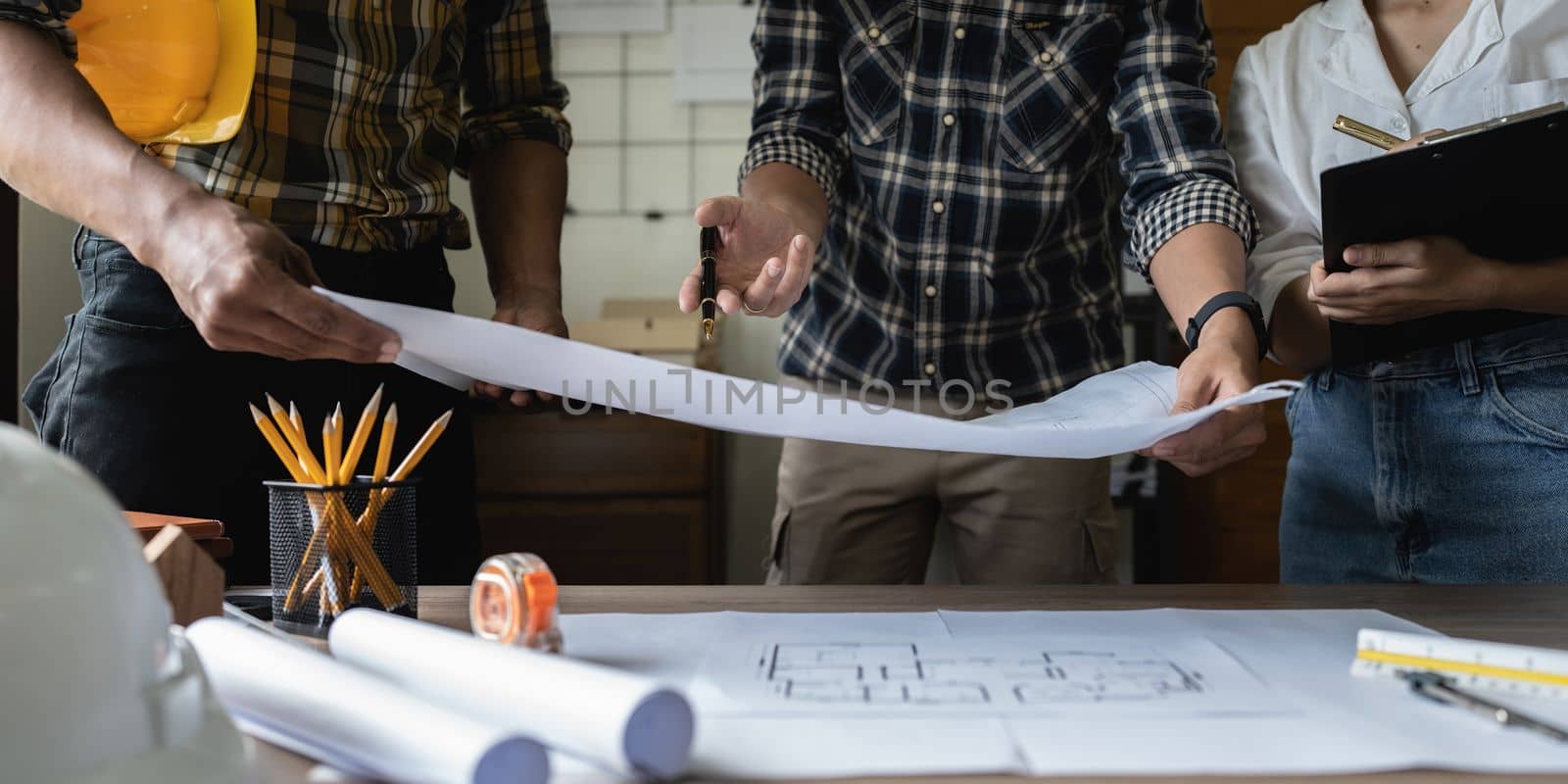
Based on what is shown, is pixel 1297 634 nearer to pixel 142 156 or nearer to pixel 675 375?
pixel 675 375

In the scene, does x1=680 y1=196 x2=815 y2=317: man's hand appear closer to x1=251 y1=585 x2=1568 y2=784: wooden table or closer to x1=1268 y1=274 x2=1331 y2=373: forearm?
x1=251 y1=585 x2=1568 y2=784: wooden table

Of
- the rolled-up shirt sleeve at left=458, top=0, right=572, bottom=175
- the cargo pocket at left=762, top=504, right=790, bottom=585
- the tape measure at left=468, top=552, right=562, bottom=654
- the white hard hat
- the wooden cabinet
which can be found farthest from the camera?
the wooden cabinet

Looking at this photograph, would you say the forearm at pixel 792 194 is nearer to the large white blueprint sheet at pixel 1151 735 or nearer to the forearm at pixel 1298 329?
the forearm at pixel 1298 329

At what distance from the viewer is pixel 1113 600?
833 mm

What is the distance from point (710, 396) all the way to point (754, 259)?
1.35ft

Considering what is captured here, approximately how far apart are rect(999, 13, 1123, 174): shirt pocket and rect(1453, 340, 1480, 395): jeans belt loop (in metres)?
0.46

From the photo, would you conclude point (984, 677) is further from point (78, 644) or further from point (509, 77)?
point (509, 77)

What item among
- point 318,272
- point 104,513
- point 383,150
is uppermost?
point 383,150

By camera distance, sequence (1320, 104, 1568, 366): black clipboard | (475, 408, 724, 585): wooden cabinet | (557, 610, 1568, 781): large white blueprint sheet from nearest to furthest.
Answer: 1. (557, 610, 1568, 781): large white blueprint sheet
2. (1320, 104, 1568, 366): black clipboard
3. (475, 408, 724, 585): wooden cabinet

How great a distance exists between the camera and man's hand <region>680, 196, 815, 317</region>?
0.98m

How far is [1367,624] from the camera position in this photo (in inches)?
29.0

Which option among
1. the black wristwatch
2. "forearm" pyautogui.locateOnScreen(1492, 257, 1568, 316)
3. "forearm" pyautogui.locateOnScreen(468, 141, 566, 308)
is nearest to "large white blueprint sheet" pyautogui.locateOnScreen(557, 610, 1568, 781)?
the black wristwatch

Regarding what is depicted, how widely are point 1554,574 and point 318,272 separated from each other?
1.15 m

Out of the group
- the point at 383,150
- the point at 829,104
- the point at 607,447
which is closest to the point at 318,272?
the point at 383,150
